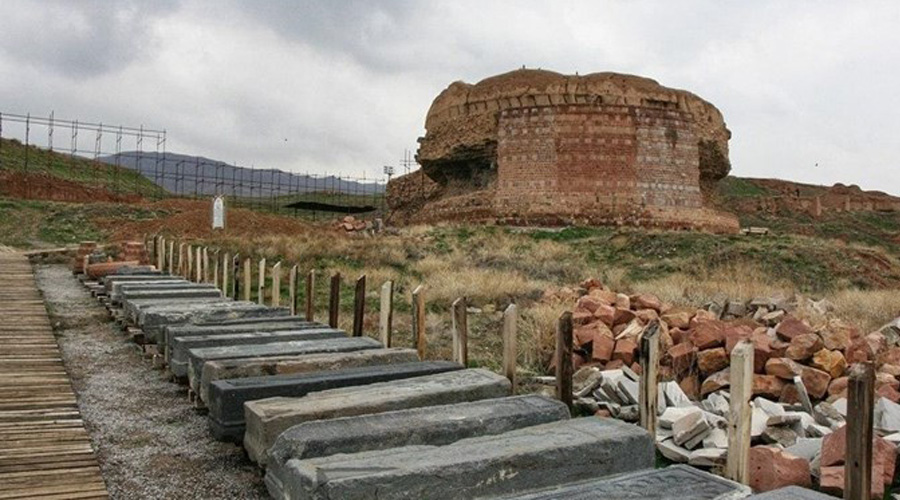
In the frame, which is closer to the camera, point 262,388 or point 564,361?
point 262,388

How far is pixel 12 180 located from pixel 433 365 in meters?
37.5

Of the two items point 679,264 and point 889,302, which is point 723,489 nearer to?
point 889,302

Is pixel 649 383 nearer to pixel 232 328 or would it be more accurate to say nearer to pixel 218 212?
pixel 232 328

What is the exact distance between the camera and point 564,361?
4891 millimetres

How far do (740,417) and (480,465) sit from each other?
144 centimetres

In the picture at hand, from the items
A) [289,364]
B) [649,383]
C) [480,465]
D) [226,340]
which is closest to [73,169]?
[226,340]

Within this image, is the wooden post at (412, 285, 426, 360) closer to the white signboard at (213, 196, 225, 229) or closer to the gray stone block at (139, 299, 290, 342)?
the gray stone block at (139, 299, 290, 342)

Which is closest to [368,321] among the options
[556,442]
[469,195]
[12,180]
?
[556,442]

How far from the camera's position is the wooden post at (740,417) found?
372cm

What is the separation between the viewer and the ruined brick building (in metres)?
22.3

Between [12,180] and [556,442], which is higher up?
[12,180]

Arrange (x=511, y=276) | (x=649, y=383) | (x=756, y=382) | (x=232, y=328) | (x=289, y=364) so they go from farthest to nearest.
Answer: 1. (x=511, y=276)
2. (x=232, y=328)
3. (x=756, y=382)
4. (x=289, y=364)
5. (x=649, y=383)

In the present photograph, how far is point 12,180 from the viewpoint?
3581 centimetres

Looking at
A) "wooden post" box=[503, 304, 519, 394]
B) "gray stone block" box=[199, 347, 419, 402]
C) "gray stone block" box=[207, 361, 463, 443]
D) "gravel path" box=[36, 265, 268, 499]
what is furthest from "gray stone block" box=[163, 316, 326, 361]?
"wooden post" box=[503, 304, 519, 394]
